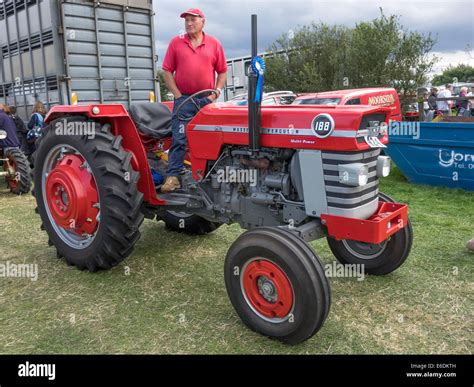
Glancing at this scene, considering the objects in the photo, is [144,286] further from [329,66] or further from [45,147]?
[329,66]

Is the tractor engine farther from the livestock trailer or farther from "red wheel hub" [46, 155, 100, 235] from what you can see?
the livestock trailer

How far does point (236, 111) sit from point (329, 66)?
12.1 metres

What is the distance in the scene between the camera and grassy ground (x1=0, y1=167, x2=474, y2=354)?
2707mm

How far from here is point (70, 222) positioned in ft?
12.1

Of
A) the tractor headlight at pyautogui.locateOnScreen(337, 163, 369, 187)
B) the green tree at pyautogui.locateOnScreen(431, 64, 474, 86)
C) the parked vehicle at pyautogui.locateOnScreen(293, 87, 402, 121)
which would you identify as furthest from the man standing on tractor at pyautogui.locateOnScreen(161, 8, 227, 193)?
the green tree at pyautogui.locateOnScreen(431, 64, 474, 86)

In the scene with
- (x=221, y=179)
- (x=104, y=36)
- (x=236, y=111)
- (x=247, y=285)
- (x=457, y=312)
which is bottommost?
(x=457, y=312)

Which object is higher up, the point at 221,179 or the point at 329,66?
the point at 329,66

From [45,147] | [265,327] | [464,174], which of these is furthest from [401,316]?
[464,174]

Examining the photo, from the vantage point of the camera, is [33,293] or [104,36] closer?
[33,293]

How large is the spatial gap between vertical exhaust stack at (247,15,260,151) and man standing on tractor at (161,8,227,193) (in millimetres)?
858

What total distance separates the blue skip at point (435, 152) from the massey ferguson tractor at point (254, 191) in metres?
3.51

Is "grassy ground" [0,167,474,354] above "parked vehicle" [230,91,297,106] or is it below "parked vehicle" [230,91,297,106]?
below

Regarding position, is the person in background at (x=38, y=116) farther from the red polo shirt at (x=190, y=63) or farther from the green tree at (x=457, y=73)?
the green tree at (x=457, y=73)

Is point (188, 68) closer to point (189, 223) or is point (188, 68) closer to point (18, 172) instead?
point (189, 223)
